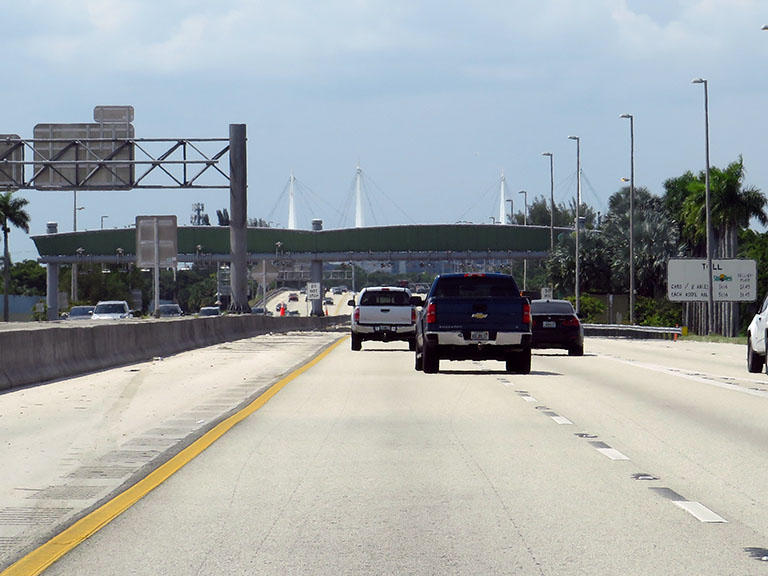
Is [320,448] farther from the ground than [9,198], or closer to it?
closer to it

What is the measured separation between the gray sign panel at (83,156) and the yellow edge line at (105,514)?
37.5 metres

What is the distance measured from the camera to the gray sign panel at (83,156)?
5181 centimetres

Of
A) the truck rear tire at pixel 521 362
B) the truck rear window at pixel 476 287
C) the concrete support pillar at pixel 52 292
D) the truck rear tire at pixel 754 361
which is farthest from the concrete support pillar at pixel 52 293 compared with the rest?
the truck rear tire at pixel 754 361

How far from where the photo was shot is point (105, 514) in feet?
30.2

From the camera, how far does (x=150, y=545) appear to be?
8.06 meters

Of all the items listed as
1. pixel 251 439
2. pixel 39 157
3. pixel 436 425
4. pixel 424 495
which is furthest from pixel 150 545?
pixel 39 157

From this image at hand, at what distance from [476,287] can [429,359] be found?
6.89 ft

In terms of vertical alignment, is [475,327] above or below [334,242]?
below

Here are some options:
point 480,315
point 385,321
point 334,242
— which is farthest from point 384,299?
point 334,242

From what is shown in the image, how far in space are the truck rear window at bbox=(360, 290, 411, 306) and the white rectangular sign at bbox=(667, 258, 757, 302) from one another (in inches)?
1042

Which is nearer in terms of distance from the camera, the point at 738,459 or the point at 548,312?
the point at 738,459

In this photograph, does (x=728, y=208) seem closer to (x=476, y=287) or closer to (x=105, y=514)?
(x=476, y=287)

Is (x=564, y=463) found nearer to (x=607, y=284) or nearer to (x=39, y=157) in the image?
(x=39, y=157)

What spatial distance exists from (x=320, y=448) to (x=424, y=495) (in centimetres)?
324
